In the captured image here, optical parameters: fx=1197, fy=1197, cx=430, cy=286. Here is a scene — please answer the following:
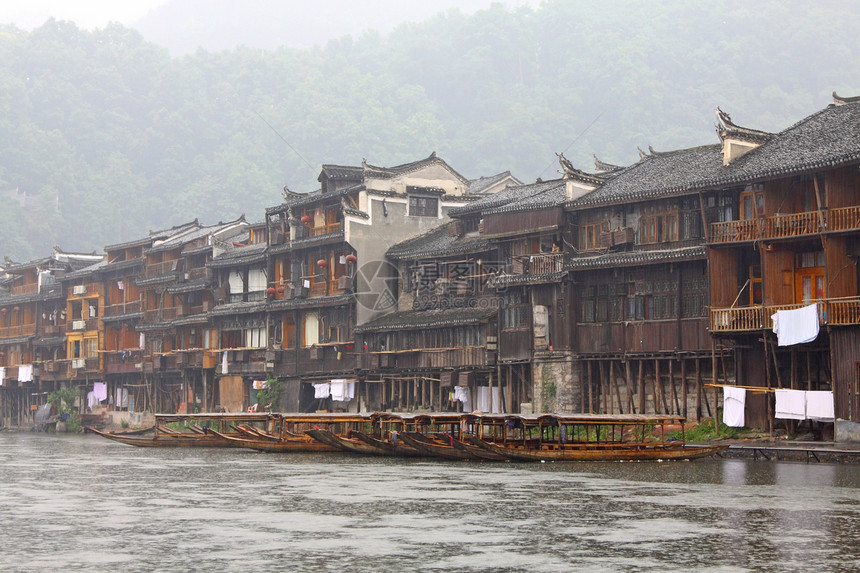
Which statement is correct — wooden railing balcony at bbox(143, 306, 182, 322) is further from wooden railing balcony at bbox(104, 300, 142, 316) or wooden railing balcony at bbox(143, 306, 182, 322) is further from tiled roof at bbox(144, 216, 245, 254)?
tiled roof at bbox(144, 216, 245, 254)

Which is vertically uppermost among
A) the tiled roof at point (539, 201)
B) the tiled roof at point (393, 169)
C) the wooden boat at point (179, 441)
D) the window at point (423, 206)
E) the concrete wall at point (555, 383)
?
the tiled roof at point (393, 169)

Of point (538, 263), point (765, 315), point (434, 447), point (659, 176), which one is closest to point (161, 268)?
point (538, 263)

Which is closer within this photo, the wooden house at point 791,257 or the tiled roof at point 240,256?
the wooden house at point 791,257

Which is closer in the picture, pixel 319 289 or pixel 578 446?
pixel 578 446

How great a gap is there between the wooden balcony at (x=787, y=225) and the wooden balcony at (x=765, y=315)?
8.07ft

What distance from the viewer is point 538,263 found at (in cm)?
5150

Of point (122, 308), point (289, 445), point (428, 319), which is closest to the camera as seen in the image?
point (289, 445)

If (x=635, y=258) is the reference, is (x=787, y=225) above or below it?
above

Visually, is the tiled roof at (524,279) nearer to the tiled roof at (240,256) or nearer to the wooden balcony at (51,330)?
the tiled roof at (240,256)

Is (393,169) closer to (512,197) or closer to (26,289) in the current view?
(512,197)

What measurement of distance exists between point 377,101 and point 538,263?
86230 mm

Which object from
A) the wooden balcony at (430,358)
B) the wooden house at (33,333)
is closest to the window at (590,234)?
the wooden balcony at (430,358)

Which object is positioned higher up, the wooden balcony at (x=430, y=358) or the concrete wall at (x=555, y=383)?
the wooden balcony at (x=430, y=358)

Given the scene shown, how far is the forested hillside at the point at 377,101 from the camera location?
4968 inches
